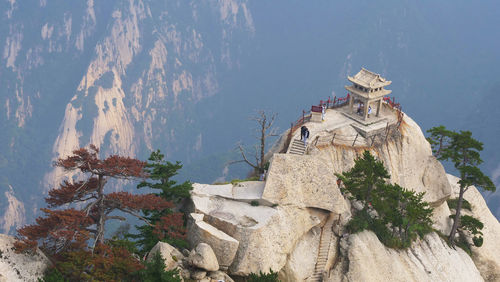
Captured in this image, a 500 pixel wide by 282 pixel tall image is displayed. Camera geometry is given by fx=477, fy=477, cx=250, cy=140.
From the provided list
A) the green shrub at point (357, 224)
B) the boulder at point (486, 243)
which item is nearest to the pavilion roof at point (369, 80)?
the green shrub at point (357, 224)

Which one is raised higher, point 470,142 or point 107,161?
point 470,142

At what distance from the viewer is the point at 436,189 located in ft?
191

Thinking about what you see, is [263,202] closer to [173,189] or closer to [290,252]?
[290,252]

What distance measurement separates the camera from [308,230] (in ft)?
147

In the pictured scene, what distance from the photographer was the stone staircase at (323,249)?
42.9 meters

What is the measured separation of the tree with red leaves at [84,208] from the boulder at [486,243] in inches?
1614

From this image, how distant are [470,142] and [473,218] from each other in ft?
36.6

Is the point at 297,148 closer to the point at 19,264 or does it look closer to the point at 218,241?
the point at 218,241

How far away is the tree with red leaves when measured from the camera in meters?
33.1

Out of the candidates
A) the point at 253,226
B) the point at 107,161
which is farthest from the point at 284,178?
the point at 107,161

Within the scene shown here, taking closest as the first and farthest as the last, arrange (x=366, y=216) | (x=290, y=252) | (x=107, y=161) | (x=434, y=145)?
(x=107, y=161) < (x=290, y=252) < (x=366, y=216) < (x=434, y=145)

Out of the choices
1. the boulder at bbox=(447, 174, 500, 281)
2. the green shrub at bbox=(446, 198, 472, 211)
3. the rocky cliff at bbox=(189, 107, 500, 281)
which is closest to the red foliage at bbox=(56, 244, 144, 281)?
the rocky cliff at bbox=(189, 107, 500, 281)

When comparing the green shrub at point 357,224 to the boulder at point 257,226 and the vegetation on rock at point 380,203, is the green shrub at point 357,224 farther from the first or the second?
the boulder at point 257,226

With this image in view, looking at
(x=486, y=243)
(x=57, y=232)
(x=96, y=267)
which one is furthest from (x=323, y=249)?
(x=486, y=243)
